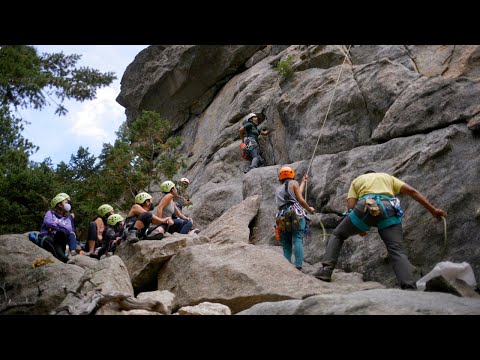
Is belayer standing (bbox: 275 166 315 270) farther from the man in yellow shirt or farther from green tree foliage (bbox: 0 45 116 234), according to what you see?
green tree foliage (bbox: 0 45 116 234)

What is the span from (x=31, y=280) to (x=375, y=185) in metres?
5.20

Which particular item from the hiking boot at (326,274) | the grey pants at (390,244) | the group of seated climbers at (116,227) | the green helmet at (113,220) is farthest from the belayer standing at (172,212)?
the grey pants at (390,244)

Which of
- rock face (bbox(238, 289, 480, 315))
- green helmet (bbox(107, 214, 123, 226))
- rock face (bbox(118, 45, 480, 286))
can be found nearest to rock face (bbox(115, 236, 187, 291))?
green helmet (bbox(107, 214, 123, 226))

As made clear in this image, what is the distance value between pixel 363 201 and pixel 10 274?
218 inches

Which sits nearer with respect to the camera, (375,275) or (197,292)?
(197,292)

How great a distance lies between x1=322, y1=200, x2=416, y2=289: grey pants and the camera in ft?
23.5

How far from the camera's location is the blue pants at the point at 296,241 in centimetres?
889

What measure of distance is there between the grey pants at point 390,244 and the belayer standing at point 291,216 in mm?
989

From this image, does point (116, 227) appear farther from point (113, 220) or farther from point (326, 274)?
point (326, 274)
